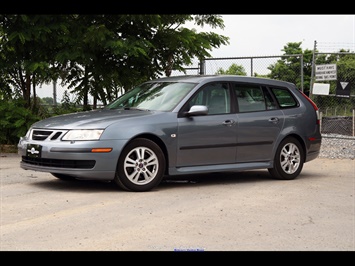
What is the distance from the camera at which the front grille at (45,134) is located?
8263 millimetres

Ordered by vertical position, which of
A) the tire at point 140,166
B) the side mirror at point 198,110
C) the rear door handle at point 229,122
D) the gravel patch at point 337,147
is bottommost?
the gravel patch at point 337,147

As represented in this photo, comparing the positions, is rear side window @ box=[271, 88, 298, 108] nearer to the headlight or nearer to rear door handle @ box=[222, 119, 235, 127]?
rear door handle @ box=[222, 119, 235, 127]

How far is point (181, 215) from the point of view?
662 cm

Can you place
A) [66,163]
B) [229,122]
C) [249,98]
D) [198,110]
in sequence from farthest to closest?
[249,98], [229,122], [198,110], [66,163]

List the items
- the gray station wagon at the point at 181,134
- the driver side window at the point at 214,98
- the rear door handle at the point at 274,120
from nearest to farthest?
1. the gray station wagon at the point at 181,134
2. the driver side window at the point at 214,98
3. the rear door handle at the point at 274,120

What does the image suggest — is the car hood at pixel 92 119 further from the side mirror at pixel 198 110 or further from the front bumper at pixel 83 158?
the side mirror at pixel 198 110

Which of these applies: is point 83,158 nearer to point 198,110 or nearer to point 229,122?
point 198,110

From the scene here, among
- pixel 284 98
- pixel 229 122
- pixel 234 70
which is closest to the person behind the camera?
pixel 229 122

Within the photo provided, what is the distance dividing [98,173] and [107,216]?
1628mm

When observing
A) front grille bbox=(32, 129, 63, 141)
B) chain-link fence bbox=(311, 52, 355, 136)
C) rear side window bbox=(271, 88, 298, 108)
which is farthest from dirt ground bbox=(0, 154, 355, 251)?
chain-link fence bbox=(311, 52, 355, 136)

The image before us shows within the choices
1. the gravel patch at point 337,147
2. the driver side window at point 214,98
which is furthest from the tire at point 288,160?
the gravel patch at point 337,147

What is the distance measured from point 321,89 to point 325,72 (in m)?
0.55

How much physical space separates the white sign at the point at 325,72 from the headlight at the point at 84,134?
1159 cm

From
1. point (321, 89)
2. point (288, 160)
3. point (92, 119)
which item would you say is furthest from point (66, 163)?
point (321, 89)
